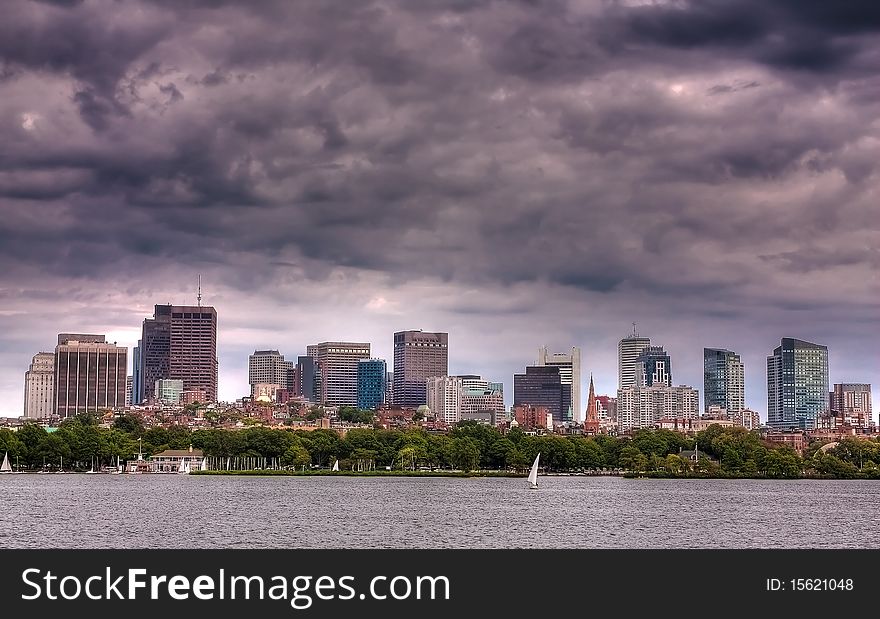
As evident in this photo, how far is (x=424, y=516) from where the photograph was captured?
10044 cm

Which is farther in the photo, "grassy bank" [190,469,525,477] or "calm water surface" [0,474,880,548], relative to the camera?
"grassy bank" [190,469,525,477]

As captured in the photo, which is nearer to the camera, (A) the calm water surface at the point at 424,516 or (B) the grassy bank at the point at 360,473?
(A) the calm water surface at the point at 424,516

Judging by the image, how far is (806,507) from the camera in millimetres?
122375

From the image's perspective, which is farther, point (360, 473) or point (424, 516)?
point (360, 473)

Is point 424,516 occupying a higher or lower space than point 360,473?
higher

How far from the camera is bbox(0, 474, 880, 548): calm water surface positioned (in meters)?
79.6

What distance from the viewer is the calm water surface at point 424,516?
7956 cm
